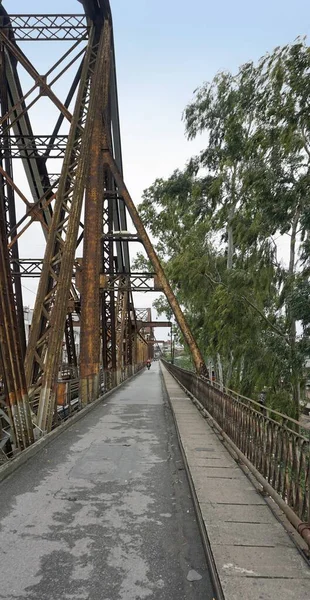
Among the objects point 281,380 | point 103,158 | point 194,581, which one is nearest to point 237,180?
point 103,158

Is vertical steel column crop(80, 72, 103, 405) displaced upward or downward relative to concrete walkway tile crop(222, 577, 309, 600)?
upward

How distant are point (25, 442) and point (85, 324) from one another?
6.92 meters

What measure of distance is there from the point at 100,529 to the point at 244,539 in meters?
1.52

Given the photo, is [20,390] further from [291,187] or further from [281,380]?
[281,380]

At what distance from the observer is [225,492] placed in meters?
5.22

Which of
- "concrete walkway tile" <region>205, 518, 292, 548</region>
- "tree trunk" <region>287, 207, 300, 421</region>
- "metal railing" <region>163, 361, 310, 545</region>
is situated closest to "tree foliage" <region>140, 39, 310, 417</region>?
"tree trunk" <region>287, 207, 300, 421</region>

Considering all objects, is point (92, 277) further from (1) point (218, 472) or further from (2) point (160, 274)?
(1) point (218, 472)

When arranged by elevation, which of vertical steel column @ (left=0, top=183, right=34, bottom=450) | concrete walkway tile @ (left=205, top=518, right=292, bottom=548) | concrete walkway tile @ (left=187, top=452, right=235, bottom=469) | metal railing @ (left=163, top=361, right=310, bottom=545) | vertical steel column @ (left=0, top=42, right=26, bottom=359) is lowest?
concrete walkway tile @ (left=187, top=452, right=235, bottom=469)

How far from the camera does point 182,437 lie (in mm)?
8680

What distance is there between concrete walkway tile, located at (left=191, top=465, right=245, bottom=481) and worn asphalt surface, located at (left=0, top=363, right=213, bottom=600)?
0.26 m

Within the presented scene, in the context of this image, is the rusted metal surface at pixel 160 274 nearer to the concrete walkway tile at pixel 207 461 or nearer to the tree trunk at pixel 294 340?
the tree trunk at pixel 294 340

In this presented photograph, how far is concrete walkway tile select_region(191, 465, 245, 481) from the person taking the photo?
19.4 ft

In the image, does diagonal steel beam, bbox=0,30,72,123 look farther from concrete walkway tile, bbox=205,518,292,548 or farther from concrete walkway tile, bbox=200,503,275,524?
concrete walkway tile, bbox=205,518,292,548

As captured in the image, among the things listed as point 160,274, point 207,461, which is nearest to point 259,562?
point 207,461
